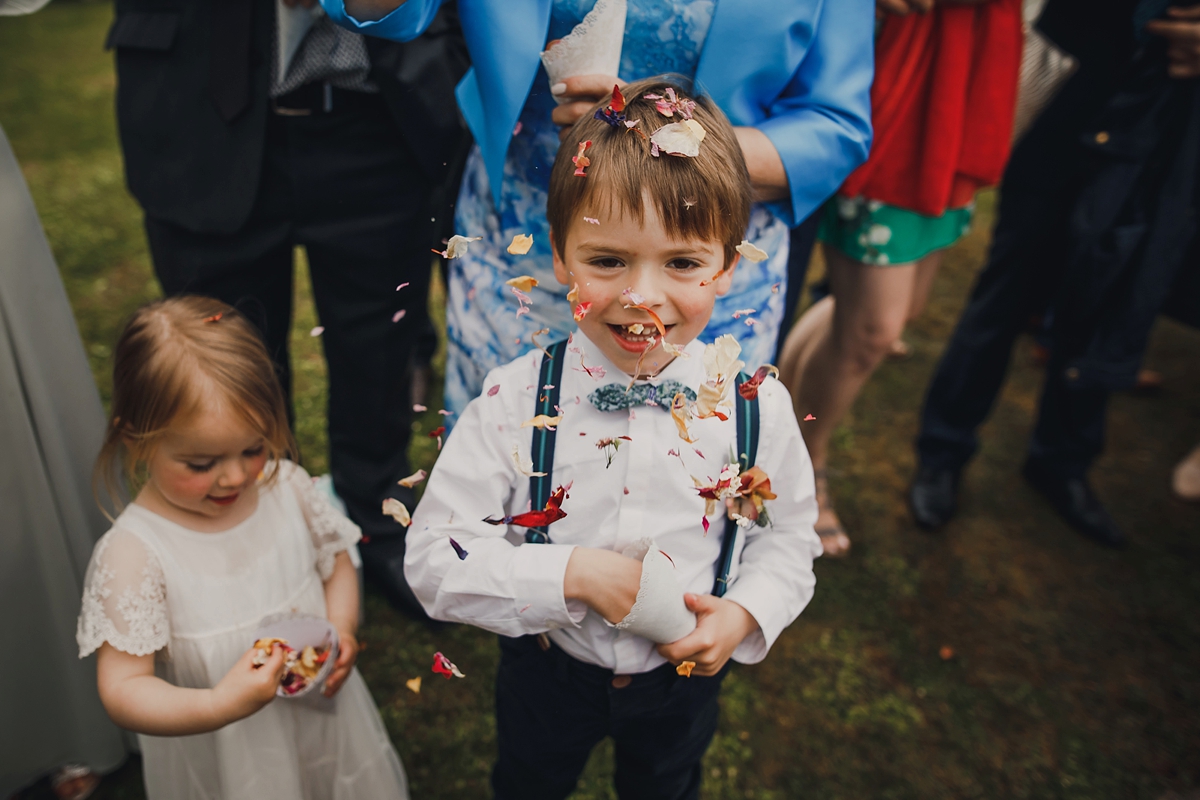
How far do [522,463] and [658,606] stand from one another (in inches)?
A: 11.3

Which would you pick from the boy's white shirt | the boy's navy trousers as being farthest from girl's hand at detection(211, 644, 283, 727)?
the boy's navy trousers

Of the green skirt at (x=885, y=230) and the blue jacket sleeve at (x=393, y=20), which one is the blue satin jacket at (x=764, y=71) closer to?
the blue jacket sleeve at (x=393, y=20)

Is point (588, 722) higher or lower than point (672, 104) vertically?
lower

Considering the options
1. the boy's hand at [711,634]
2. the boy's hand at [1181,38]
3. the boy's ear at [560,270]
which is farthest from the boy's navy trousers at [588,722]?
the boy's hand at [1181,38]

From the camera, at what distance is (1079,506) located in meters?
3.10

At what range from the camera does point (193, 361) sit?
1.34 meters

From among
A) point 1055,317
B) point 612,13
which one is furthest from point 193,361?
point 1055,317

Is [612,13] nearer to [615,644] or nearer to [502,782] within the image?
[615,644]

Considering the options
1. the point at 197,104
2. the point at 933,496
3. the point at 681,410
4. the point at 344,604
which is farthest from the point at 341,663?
the point at 933,496

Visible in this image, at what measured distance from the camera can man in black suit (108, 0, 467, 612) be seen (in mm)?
1801

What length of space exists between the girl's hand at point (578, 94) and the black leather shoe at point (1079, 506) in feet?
8.72

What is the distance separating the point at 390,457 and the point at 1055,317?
228 centimetres

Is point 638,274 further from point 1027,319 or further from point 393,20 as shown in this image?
Answer: point 1027,319

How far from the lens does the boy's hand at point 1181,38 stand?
85.7 inches
